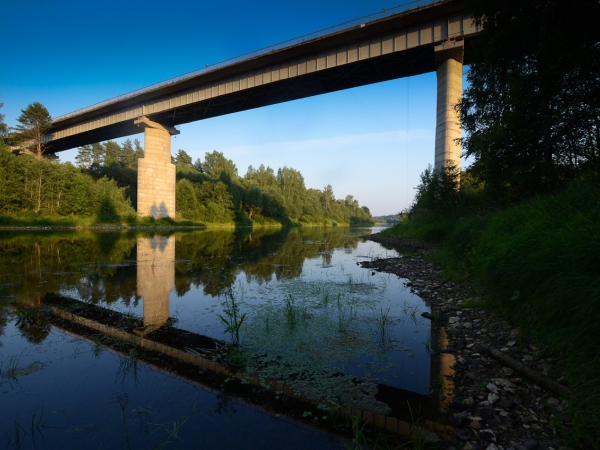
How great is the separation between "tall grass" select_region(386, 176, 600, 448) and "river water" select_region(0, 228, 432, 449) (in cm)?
152

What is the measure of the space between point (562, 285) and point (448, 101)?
83.1 ft

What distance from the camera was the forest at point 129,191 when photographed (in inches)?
1609

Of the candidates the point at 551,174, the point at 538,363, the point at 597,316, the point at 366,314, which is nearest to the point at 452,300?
the point at 366,314

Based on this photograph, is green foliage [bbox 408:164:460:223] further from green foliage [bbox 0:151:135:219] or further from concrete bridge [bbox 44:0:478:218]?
green foliage [bbox 0:151:135:219]

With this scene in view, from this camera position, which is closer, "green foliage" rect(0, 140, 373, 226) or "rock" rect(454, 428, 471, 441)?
"rock" rect(454, 428, 471, 441)

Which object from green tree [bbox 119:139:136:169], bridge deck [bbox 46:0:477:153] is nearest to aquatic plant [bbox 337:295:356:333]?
bridge deck [bbox 46:0:477:153]

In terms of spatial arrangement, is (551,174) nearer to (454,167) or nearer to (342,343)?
(342,343)

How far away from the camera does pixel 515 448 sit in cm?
255

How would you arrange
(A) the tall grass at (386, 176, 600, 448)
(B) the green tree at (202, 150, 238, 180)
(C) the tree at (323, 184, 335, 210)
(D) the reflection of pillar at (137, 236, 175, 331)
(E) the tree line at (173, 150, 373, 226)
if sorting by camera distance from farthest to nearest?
1. (C) the tree at (323, 184, 335, 210)
2. (B) the green tree at (202, 150, 238, 180)
3. (E) the tree line at (173, 150, 373, 226)
4. (D) the reflection of pillar at (137, 236, 175, 331)
5. (A) the tall grass at (386, 176, 600, 448)

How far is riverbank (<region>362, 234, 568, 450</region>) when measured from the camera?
8.99 feet

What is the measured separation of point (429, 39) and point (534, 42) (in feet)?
53.9

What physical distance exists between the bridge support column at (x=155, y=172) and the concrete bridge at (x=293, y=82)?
0.14 metres

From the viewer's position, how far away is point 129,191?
6316 centimetres

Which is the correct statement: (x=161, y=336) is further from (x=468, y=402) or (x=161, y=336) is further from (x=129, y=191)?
(x=129, y=191)
